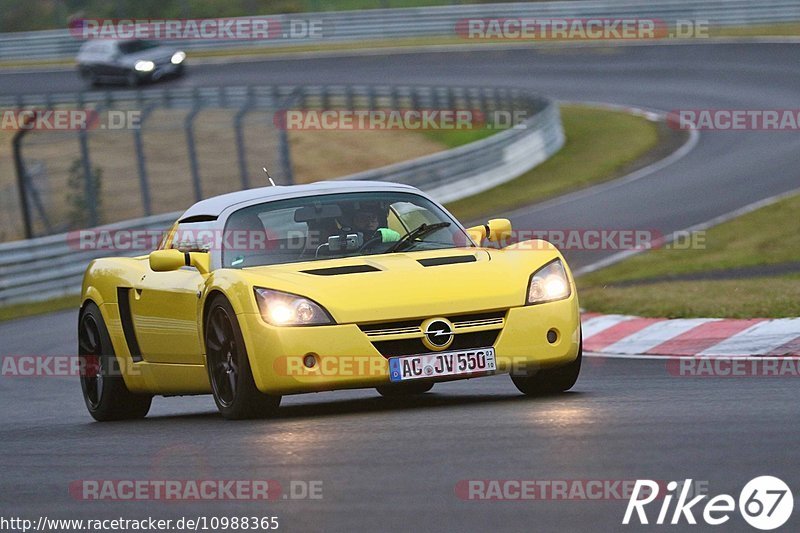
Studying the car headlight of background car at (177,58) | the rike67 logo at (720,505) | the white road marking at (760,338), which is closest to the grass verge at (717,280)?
the white road marking at (760,338)

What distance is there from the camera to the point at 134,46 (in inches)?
1924

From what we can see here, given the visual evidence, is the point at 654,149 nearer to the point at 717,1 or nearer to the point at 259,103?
the point at 259,103

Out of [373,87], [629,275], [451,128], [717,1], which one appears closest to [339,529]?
[629,275]

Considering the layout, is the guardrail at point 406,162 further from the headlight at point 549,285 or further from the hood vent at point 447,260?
the headlight at point 549,285

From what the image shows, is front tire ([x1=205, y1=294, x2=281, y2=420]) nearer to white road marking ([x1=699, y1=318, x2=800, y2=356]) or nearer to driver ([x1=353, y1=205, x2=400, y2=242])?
driver ([x1=353, y1=205, x2=400, y2=242])

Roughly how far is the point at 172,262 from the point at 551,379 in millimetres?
2177

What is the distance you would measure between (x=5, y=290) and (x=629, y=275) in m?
8.30

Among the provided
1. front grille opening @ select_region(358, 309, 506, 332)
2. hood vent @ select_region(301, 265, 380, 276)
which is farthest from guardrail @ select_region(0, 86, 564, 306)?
front grille opening @ select_region(358, 309, 506, 332)

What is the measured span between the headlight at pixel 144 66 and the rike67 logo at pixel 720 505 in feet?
144

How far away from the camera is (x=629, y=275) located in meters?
16.6

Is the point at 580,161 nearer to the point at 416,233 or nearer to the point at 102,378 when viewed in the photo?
the point at 102,378

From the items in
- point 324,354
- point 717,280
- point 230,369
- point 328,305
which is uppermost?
point 328,305

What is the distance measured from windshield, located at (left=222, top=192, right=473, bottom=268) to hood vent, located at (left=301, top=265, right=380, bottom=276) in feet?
1.36

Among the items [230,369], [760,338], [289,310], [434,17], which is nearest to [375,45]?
[434,17]
